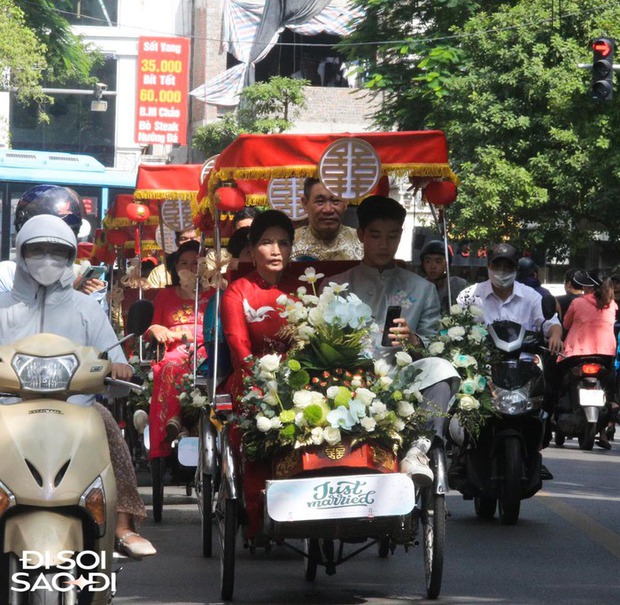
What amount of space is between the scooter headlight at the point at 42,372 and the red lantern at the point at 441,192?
4.03 meters

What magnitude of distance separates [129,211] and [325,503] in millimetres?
8324

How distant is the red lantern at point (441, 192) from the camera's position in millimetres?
9508

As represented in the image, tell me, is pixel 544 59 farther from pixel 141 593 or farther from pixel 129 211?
pixel 141 593

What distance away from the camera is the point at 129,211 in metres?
15.4

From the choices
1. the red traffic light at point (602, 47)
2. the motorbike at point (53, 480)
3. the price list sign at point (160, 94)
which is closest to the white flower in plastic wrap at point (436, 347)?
the motorbike at point (53, 480)

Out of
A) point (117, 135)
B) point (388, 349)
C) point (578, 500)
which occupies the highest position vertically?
point (117, 135)

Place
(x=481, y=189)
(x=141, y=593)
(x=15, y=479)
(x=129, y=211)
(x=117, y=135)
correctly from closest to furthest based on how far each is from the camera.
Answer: (x=15, y=479)
(x=141, y=593)
(x=129, y=211)
(x=481, y=189)
(x=117, y=135)

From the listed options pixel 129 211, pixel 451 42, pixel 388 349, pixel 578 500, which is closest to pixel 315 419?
pixel 388 349

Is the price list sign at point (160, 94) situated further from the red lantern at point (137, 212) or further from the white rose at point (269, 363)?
the white rose at point (269, 363)

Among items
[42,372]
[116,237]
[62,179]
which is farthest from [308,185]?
[62,179]

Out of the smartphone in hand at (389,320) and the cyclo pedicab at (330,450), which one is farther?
the smartphone in hand at (389,320)

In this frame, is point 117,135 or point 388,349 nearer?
point 388,349

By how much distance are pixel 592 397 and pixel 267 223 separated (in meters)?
9.47

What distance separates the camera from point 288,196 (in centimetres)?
1155
